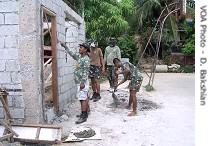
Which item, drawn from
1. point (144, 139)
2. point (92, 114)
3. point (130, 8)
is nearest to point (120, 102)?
point (92, 114)

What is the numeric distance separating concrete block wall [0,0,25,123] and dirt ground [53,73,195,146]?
0.95m

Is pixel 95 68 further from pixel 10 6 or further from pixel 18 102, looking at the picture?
pixel 10 6

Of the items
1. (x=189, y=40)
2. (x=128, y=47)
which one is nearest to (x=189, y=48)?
(x=189, y=40)

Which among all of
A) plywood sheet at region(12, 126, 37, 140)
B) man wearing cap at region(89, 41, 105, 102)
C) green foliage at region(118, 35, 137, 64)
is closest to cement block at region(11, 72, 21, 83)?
plywood sheet at region(12, 126, 37, 140)

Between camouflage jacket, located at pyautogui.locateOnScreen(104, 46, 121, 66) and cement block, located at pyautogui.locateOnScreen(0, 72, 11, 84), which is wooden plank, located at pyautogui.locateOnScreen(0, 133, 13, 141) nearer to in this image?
cement block, located at pyautogui.locateOnScreen(0, 72, 11, 84)

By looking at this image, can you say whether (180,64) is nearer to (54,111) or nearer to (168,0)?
(168,0)

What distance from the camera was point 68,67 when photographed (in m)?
9.07

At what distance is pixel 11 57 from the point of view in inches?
239

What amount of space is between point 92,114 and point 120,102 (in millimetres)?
1464

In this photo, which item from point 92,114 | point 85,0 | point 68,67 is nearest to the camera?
point 92,114

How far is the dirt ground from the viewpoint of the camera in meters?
A: 6.05

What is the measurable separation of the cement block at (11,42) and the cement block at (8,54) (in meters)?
0.07

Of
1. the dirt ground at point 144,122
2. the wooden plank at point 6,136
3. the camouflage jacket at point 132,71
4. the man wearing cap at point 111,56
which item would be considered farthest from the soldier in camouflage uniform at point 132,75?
the wooden plank at point 6,136

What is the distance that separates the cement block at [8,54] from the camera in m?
6.06
